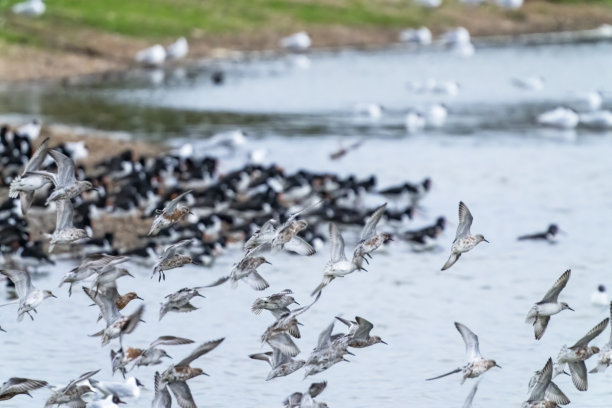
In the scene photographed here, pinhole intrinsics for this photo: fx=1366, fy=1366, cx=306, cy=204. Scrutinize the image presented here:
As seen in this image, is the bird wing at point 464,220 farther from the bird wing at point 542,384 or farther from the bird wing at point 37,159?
the bird wing at point 37,159

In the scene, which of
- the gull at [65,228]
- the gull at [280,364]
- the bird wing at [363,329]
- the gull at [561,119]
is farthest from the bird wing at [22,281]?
the gull at [561,119]

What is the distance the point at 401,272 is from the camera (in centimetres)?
2323

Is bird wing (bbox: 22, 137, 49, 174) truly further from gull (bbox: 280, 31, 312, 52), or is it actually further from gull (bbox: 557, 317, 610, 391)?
gull (bbox: 280, 31, 312, 52)

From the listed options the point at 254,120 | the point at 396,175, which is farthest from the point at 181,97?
the point at 396,175

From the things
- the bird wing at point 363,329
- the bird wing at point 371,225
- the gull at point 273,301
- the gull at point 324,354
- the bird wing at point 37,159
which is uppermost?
the bird wing at point 37,159

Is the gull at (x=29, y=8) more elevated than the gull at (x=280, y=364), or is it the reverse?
the gull at (x=29, y=8)

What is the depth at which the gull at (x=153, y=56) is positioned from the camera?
165 feet

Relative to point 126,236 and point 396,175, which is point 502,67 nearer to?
point 396,175

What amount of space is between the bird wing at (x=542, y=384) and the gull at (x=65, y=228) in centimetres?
560

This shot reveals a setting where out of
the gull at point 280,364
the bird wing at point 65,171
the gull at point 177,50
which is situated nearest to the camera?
the gull at point 280,364

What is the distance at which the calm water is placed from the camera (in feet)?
57.0

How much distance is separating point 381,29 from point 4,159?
3831cm

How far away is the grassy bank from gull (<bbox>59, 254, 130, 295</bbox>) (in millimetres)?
32351

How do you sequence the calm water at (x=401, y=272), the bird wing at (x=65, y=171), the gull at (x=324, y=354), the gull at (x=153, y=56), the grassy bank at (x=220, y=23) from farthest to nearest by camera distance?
1. the gull at (x=153, y=56)
2. the grassy bank at (x=220, y=23)
3. the calm water at (x=401, y=272)
4. the bird wing at (x=65, y=171)
5. the gull at (x=324, y=354)
